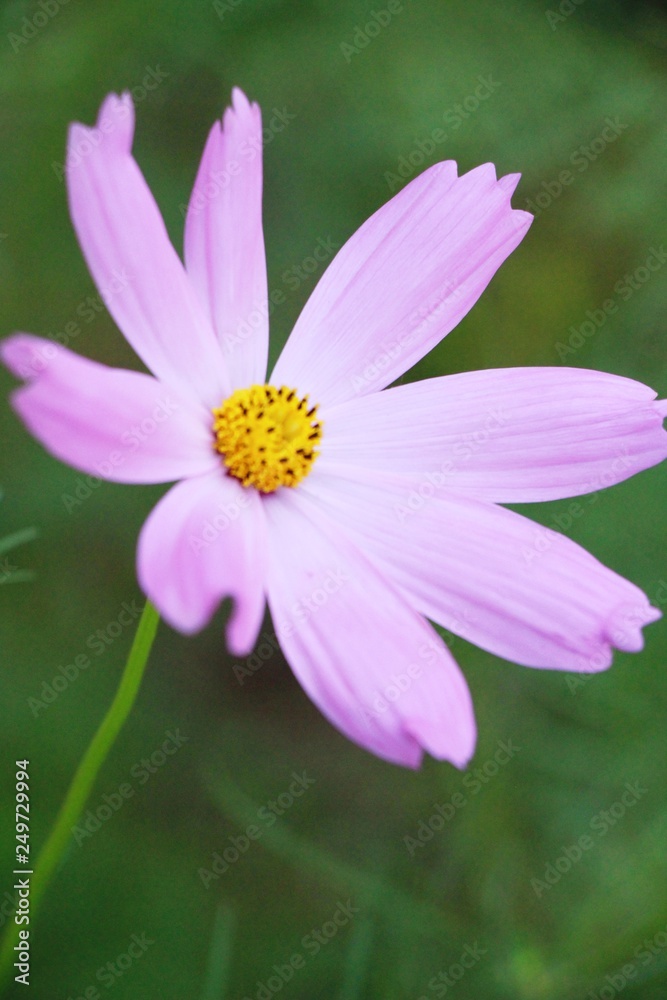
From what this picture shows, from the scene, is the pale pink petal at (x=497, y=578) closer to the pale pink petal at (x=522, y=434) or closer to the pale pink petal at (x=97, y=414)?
the pale pink petal at (x=522, y=434)

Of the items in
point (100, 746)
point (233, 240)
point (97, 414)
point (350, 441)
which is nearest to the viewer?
point (97, 414)

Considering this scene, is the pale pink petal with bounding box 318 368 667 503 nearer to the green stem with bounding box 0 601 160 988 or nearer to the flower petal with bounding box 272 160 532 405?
the flower petal with bounding box 272 160 532 405

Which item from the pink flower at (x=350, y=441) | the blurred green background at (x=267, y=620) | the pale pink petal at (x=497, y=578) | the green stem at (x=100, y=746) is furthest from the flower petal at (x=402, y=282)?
the blurred green background at (x=267, y=620)

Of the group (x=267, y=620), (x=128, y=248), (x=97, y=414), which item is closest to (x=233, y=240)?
(x=128, y=248)

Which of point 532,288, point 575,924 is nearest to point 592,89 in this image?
point 532,288

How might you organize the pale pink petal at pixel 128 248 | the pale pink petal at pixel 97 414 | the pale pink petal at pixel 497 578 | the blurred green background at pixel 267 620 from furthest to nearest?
the blurred green background at pixel 267 620 → the pale pink petal at pixel 497 578 → the pale pink petal at pixel 128 248 → the pale pink petal at pixel 97 414

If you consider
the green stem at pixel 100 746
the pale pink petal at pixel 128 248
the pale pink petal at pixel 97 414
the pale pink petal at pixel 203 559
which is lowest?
the green stem at pixel 100 746

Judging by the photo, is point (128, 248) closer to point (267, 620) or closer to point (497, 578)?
point (497, 578)

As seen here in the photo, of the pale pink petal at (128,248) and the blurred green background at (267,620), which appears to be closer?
the pale pink petal at (128,248)
